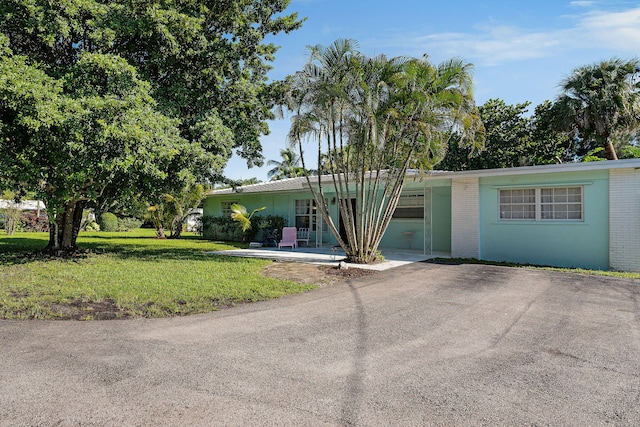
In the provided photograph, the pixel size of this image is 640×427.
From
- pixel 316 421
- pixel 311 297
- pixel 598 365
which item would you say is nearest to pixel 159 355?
pixel 316 421

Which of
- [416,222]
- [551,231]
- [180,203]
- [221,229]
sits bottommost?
[221,229]

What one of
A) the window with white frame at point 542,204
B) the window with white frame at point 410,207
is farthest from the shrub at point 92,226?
the window with white frame at point 542,204

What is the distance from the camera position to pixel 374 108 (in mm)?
10180

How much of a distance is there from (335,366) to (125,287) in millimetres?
5414

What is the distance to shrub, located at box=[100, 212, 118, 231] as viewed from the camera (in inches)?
1117

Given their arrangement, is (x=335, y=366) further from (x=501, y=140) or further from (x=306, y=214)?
(x=501, y=140)

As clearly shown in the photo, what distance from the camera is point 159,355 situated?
4020mm

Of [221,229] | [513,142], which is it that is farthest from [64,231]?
[513,142]

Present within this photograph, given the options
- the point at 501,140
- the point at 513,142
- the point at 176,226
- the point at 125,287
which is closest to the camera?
the point at 125,287

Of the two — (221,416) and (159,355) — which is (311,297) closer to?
(159,355)

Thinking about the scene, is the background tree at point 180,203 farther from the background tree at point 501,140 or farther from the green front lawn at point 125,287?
the background tree at point 501,140

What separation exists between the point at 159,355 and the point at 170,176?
7936 mm

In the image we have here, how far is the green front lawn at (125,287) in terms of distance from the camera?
5.87 meters

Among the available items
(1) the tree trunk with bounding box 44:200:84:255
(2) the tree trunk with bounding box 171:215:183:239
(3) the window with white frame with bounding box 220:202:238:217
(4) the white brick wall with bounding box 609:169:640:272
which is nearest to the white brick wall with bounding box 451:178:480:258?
(4) the white brick wall with bounding box 609:169:640:272
